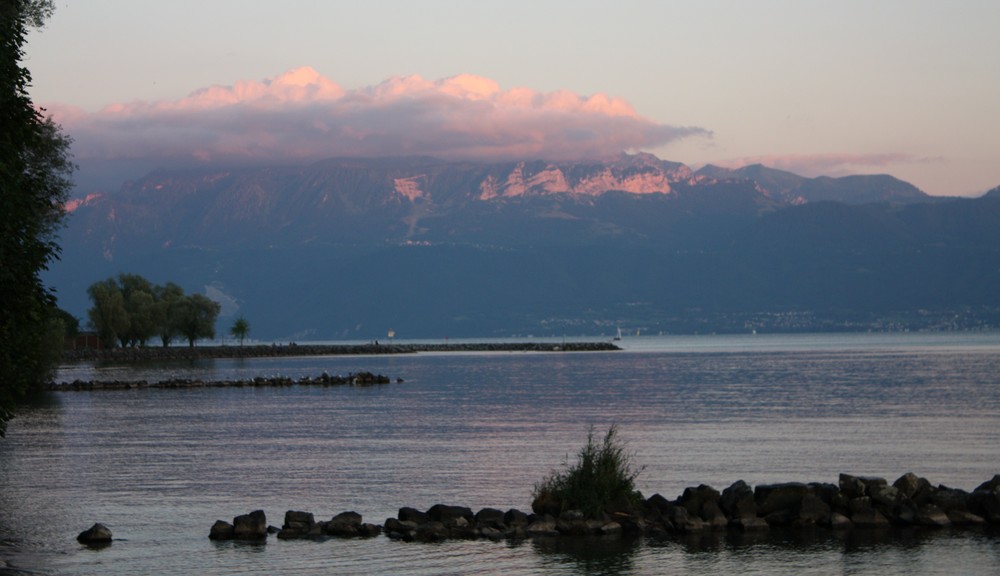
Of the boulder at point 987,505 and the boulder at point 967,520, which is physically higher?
the boulder at point 987,505

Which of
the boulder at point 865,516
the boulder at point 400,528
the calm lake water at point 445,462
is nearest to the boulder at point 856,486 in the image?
the boulder at point 865,516

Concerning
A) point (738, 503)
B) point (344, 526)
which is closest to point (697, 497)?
point (738, 503)

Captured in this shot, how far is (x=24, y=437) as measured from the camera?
58.4 meters

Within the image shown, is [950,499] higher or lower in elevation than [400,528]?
higher

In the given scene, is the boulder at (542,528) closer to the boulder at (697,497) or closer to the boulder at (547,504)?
the boulder at (547,504)

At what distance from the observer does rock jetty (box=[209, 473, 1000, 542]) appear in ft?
103

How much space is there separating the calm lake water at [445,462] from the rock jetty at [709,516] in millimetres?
804

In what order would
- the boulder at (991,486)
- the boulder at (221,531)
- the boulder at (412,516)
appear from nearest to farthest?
the boulder at (221,531) → the boulder at (412,516) → the boulder at (991,486)

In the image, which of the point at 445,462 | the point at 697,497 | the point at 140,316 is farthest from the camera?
the point at 140,316

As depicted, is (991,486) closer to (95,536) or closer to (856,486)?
(856,486)

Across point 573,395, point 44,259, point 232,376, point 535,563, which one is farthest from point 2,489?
point 232,376

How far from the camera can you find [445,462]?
156ft

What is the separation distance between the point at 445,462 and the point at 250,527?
16.8 m

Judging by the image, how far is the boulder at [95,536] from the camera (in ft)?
100
